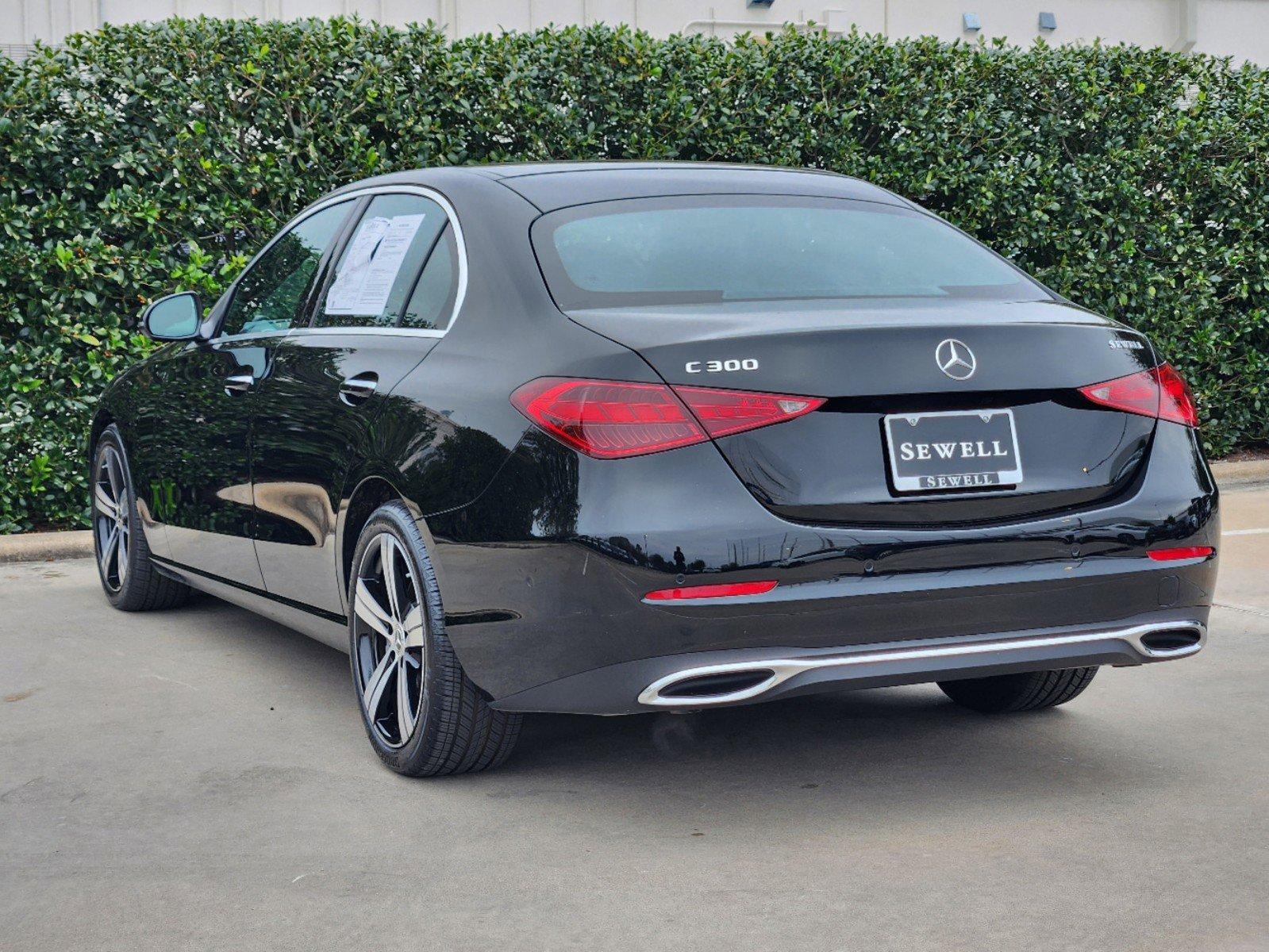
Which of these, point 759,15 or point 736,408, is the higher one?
point 759,15

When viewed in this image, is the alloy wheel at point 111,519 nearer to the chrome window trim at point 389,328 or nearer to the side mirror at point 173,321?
the side mirror at point 173,321

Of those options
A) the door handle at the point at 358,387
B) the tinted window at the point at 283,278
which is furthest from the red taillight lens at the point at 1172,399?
the tinted window at the point at 283,278

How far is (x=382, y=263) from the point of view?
497 cm

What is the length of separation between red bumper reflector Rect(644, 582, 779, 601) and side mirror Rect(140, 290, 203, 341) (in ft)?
10.1

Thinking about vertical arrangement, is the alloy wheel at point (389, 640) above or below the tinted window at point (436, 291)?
below

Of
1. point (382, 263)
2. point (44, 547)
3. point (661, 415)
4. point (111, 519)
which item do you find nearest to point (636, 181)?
point (382, 263)

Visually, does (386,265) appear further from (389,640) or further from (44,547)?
(44,547)

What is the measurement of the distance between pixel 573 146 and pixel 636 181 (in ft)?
16.5

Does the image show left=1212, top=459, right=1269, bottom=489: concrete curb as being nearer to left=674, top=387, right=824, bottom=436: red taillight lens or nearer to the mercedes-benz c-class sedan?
the mercedes-benz c-class sedan

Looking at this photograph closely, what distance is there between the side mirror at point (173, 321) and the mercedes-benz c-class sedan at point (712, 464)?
141 centimetres

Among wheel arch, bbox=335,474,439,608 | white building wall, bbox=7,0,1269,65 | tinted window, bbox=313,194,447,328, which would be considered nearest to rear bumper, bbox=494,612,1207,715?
wheel arch, bbox=335,474,439,608

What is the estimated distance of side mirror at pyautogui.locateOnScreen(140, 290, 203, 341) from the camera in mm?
6188

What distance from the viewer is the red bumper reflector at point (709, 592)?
12.0ft

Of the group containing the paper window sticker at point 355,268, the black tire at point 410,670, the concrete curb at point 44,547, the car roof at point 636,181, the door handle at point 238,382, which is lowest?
the concrete curb at point 44,547
